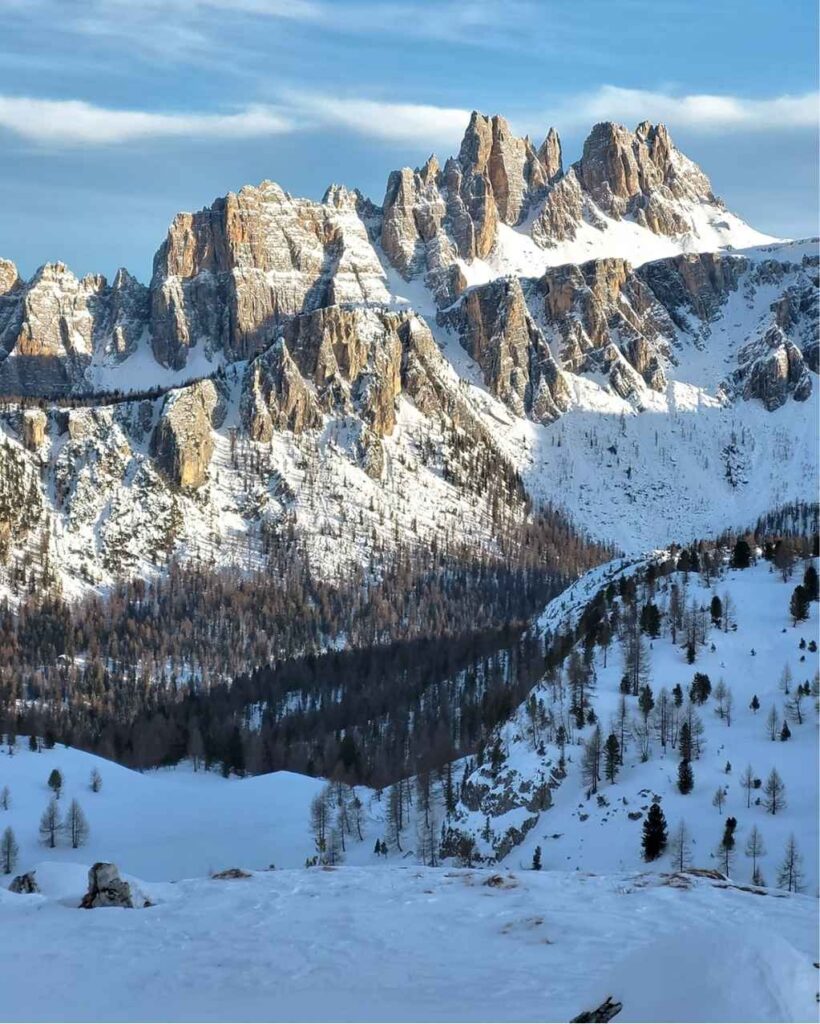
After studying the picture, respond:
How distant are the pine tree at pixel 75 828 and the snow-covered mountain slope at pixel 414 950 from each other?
210ft

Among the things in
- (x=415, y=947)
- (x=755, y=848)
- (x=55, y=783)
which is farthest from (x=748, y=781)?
(x=55, y=783)

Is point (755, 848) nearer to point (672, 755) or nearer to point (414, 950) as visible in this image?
point (672, 755)

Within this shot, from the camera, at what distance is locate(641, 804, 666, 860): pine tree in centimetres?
6694

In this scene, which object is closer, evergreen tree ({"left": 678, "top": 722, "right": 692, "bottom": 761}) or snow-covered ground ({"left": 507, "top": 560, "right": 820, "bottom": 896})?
snow-covered ground ({"left": 507, "top": 560, "right": 820, "bottom": 896})

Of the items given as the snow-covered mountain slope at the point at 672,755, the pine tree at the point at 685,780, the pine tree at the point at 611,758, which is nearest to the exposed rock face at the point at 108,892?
the snow-covered mountain slope at the point at 672,755

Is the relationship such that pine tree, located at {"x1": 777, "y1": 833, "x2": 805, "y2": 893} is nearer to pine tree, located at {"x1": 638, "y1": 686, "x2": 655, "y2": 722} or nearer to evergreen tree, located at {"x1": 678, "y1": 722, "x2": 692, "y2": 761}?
evergreen tree, located at {"x1": 678, "y1": 722, "x2": 692, "y2": 761}

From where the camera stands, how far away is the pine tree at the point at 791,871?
62.7 metres

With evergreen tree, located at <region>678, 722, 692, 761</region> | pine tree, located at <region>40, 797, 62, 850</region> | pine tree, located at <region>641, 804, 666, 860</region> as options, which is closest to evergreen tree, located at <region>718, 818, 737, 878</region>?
pine tree, located at <region>641, 804, 666, 860</region>

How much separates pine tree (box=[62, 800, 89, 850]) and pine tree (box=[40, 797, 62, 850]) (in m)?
0.84

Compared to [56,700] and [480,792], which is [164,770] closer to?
[56,700]

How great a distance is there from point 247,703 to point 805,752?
384ft

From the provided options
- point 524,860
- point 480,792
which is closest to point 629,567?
point 480,792

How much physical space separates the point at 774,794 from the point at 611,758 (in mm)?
13146

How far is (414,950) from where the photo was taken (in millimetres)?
27391
